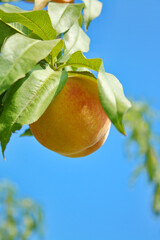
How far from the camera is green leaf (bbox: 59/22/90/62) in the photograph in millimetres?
656

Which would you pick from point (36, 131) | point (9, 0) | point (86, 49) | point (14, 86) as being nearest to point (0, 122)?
point (14, 86)

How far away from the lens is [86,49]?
687 mm

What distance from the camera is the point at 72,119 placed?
0.60 meters

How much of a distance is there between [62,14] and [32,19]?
0.23 feet

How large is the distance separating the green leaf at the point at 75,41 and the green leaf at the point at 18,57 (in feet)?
0.51

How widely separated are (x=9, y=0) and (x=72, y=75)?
363mm

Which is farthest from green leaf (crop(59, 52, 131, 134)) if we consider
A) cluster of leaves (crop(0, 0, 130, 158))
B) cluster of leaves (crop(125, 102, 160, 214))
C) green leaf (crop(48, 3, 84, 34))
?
cluster of leaves (crop(125, 102, 160, 214))

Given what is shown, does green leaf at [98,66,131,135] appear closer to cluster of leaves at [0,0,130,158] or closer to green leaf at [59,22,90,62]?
cluster of leaves at [0,0,130,158]

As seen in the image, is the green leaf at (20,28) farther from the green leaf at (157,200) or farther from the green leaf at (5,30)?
the green leaf at (157,200)

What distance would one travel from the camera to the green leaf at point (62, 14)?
597 millimetres

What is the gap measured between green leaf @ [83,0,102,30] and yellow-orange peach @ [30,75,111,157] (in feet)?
0.42

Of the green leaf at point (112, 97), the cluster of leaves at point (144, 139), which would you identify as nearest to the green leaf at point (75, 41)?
the green leaf at point (112, 97)

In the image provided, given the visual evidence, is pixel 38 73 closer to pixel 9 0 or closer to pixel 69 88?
pixel 69 88

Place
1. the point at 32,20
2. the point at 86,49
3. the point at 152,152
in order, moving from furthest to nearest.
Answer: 1. the point at 152,152
2. the point at 86,49
3. the point at 32,20
